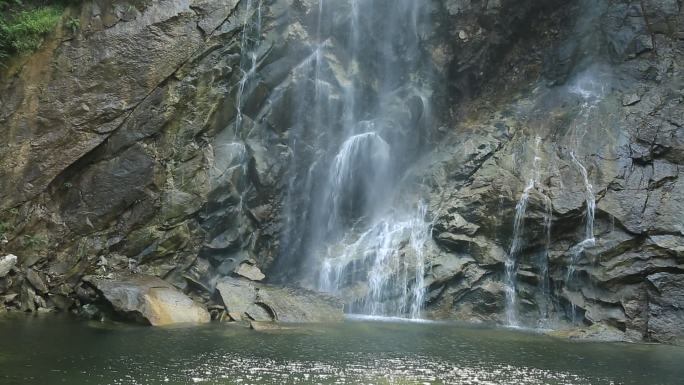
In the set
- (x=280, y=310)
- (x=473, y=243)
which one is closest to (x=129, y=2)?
(x=280, y=310)

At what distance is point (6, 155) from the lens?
18.6m

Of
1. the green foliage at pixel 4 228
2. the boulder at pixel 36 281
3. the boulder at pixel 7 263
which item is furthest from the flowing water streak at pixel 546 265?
the green foliage at pixel 4 228

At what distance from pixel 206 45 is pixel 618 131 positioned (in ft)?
54.2

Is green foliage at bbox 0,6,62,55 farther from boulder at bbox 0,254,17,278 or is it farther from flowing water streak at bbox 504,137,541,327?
flowing water streak at bbox 504,137,541,327

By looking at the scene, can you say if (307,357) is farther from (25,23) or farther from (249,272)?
(25,23)

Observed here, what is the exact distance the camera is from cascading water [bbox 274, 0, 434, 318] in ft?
71.1

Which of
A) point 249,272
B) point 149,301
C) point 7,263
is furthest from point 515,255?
point 7,263

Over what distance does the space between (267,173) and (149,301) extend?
304 inches

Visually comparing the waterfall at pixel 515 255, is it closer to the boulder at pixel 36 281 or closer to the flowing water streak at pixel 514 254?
the flowing water streak at pixel 514 254

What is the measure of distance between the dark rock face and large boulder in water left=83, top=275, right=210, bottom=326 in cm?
55

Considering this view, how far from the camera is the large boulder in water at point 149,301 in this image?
54.5ft

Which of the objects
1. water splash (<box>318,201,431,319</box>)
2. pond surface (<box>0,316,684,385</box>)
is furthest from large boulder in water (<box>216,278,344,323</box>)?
water splash (<box>318,201,431,319</box>)

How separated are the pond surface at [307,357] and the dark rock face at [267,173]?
2966 millimetres

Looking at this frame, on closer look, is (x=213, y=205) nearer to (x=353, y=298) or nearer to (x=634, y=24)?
(x=353, y=298)
